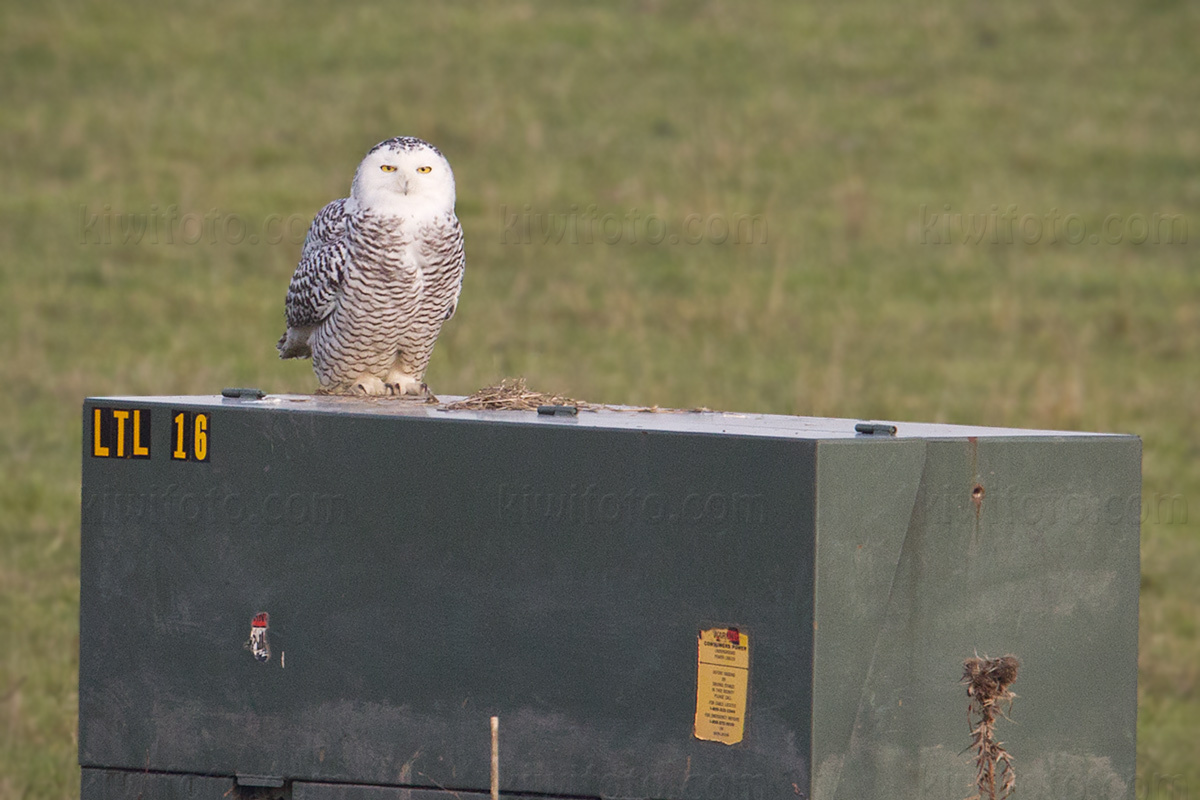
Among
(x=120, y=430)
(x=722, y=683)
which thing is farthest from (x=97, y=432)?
(x=722, y=683)

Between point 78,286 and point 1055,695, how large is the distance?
31.3 feet

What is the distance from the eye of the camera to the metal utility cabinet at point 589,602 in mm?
3744

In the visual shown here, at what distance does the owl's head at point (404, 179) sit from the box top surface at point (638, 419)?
0.66 meters

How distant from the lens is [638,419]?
14.0 ft

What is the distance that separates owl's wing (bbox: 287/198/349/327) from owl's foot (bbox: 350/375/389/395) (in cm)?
24

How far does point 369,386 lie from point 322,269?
1.40ft

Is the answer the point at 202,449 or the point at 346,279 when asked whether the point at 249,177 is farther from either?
the point at 202,449

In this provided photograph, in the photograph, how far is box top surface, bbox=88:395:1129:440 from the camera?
3.93 metres

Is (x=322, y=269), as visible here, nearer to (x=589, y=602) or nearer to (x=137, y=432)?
(x=137, y=432)

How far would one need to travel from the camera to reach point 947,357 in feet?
39.0

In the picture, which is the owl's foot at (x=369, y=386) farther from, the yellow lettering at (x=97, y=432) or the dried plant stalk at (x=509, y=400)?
the yellow lettering at (x=97, y=432)

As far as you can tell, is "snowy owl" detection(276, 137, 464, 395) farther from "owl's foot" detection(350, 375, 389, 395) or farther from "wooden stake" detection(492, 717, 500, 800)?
"wooden stake" detection(492, 717, 500, 800)

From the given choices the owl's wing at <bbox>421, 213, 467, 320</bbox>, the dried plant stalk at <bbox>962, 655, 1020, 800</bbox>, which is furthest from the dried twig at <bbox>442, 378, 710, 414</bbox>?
the dried plant stalk at <bbox>962, 655, 1020, 800</bbox>

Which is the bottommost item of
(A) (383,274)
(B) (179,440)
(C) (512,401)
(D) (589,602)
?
(D) (589,602)
